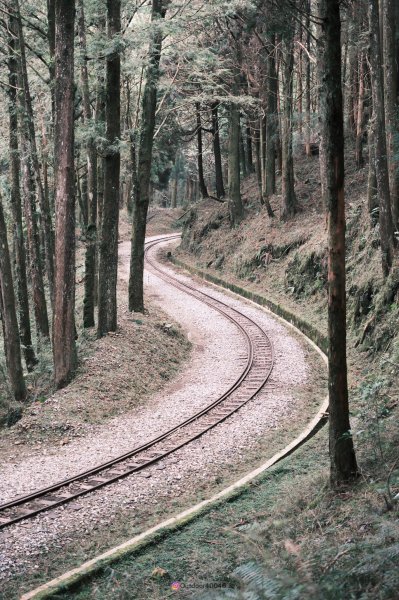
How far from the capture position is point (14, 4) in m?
15.9

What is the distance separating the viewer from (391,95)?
16.5 metres

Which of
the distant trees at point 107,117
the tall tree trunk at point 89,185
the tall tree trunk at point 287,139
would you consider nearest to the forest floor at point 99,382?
the distant trees at point 107,117

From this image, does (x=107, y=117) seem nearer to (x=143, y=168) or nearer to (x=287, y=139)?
(x=143, y=168)

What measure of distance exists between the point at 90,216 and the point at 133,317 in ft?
12.2

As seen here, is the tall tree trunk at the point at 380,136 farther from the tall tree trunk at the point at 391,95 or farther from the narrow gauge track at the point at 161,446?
the narrow gauge track at the point at 161,446

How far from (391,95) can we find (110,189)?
7.98 m

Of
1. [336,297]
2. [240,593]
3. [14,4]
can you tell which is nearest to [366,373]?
[336,297]

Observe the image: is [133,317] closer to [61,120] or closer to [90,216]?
[90,216]

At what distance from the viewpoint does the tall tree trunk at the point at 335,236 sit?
24.8ft

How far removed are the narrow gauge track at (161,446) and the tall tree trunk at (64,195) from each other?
367 cm

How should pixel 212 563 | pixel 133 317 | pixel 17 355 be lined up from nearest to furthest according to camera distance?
pixel 212 563, pixel 17 355, pixel 133 317

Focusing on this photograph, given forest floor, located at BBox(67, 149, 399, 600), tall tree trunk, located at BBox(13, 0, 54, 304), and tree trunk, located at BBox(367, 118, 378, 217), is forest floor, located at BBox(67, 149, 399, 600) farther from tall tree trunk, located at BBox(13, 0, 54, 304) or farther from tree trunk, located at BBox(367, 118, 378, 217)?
tall tree trunk, located at BBox(13, 0, 54, 304)

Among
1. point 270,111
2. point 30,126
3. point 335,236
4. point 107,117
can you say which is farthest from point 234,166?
point 335,236

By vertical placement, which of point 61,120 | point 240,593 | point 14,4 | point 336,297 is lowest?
point 240,593
